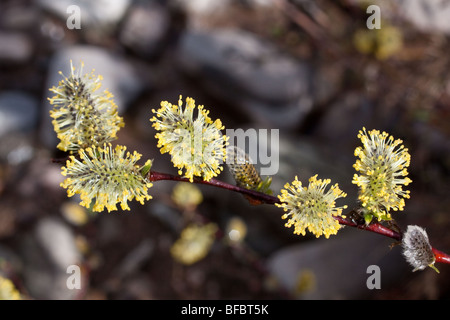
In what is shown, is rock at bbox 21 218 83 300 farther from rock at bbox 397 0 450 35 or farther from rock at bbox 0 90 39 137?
rock at bbox 397 0 450 35

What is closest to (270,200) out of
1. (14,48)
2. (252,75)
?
(252,75)

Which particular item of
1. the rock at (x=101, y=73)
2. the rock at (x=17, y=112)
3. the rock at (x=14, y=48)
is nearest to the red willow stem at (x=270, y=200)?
the rock at (x=101, y=73)

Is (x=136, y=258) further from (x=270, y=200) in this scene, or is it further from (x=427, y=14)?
(x=427, y=14)

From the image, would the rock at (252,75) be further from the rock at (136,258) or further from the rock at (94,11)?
the rock at (136,258)

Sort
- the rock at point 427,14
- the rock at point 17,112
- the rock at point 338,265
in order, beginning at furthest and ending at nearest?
the rock at point 17,112 < the rock at point 427,14 < the rock at point 338,265

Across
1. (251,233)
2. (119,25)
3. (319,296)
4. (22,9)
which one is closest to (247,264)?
(251,233)

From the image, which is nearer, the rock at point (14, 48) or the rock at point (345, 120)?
the rock at point (345, 120)

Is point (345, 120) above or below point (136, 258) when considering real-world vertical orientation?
above
